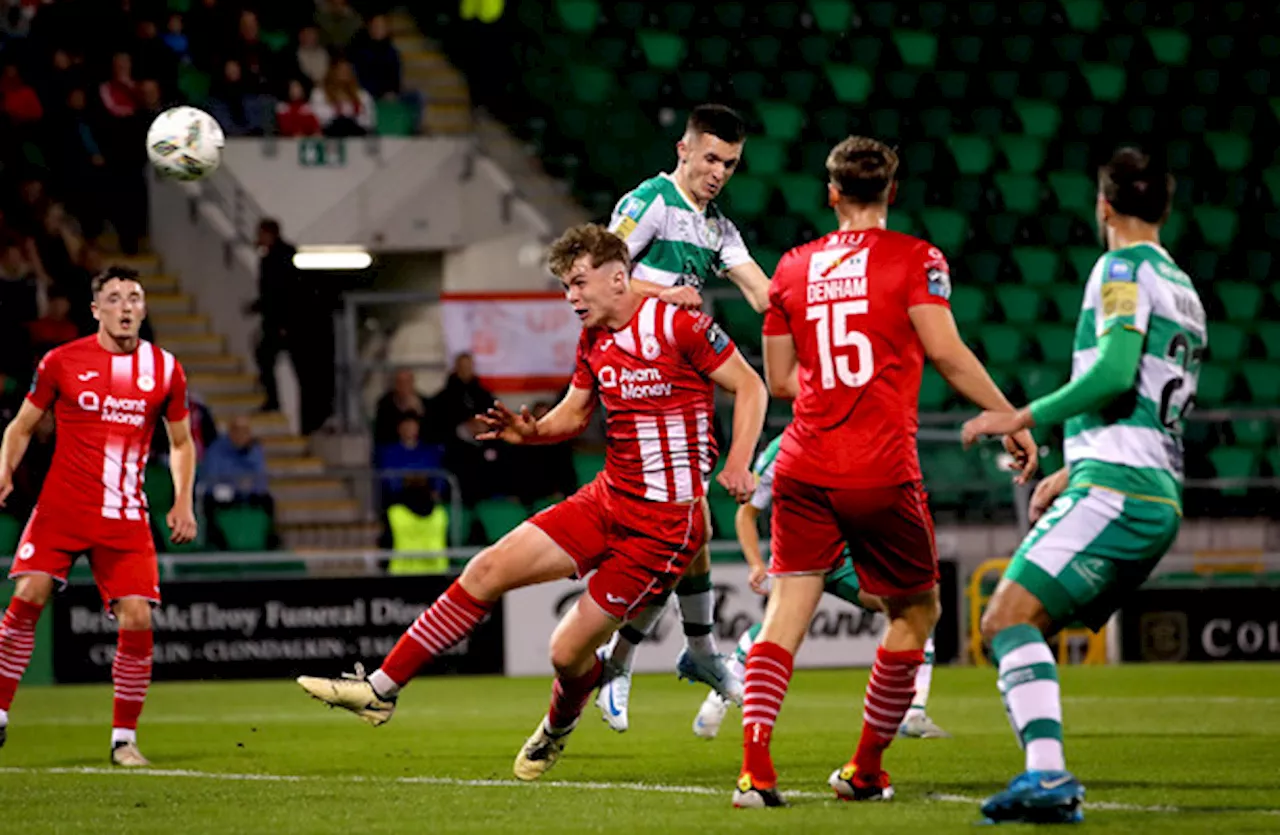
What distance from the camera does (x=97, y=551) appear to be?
989 centimetres

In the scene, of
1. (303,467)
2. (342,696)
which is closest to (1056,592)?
(342,696)

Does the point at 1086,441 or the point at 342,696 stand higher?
the point at 1086,441

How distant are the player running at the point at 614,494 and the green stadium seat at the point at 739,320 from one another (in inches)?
464

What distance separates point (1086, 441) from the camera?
249 inches

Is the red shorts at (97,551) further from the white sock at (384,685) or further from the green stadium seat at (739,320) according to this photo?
the green stadium seat at (739,320)

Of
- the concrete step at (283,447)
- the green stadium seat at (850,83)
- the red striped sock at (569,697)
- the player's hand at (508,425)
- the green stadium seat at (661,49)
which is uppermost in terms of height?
the green stadium seat at (661,49)

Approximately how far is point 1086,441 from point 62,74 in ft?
48.8

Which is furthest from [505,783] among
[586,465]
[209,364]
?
[209,364]

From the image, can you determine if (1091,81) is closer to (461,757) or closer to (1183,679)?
(1183,679)

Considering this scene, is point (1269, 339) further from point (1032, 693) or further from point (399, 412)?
point (1032, 693)

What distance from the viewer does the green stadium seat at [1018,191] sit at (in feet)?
72.5

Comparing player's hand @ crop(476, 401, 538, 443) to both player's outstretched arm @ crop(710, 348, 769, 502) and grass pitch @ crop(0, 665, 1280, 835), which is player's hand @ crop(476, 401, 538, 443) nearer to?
player's outstretched arm @ crop(710, 348, 769, 502)

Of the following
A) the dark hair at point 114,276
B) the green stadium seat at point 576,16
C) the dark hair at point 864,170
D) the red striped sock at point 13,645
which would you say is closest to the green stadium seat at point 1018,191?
the green stadium seat at point 576,16

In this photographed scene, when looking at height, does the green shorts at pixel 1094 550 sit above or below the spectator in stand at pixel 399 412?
above
